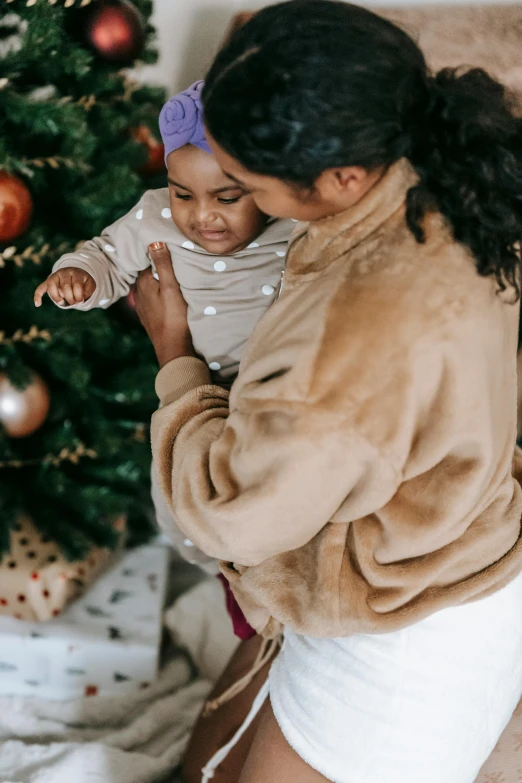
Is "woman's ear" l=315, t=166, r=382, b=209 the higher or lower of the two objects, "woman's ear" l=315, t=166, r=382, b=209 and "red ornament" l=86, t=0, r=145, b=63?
the higher

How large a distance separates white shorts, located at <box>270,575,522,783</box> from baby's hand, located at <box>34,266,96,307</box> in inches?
22.6

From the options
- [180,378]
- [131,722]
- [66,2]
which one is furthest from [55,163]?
[131,722]

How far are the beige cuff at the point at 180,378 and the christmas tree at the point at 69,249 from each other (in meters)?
0.31

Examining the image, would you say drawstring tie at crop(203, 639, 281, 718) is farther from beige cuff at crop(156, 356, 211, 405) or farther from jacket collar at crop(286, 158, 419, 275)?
jacket collar at crop(286, 158, 419, 275)

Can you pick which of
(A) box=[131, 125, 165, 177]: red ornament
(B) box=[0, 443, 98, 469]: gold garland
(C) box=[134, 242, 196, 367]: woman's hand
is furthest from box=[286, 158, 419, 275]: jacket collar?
(B) box=[0, 443, 98, 469]: gold garland

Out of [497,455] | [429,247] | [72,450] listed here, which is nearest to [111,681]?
[72,450]

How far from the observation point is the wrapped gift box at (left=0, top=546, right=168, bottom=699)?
4.51 ft

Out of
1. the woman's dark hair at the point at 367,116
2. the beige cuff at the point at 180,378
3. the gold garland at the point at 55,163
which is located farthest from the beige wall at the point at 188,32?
the woman's dark hair at the point at 367,116

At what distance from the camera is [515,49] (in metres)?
1.40

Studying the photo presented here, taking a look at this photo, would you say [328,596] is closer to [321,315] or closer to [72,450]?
[321,315]

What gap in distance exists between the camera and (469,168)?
0.61 meters

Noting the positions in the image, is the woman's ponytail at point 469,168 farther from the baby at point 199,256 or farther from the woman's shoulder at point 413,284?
the baby at point 199,256

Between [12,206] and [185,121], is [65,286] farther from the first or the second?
[185,121]

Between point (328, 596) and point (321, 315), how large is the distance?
0.33 metres
